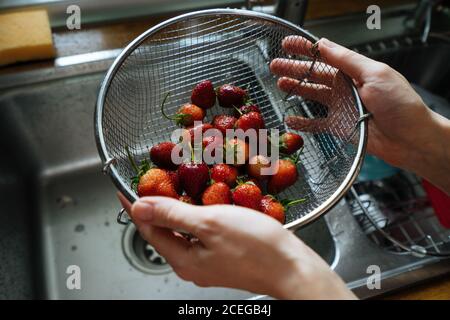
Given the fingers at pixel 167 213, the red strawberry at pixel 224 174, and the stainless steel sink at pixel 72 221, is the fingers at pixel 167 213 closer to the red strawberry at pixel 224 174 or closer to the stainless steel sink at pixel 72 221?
the red strawberry at pixel 224 174

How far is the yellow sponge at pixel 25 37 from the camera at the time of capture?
0.77 metres

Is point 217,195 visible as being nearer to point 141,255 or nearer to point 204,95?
point 204,95

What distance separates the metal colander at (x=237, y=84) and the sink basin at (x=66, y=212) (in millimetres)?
163

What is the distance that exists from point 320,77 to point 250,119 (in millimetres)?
165

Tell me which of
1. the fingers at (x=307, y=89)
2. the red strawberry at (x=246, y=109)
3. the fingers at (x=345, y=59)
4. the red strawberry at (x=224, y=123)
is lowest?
the red strawberry at (x=224, y=123)

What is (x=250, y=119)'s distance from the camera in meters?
0.65

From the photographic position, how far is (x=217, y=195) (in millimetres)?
576

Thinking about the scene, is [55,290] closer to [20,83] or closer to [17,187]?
[17,187]

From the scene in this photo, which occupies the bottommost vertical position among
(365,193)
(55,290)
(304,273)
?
(55,290)

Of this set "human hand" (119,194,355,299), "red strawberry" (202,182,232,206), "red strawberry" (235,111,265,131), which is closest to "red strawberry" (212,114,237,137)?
"red strawberry" (235,111,265,131)

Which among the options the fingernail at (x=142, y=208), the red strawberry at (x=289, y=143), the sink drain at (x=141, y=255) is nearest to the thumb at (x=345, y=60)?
the red strawberry at (x=289, y=143)
